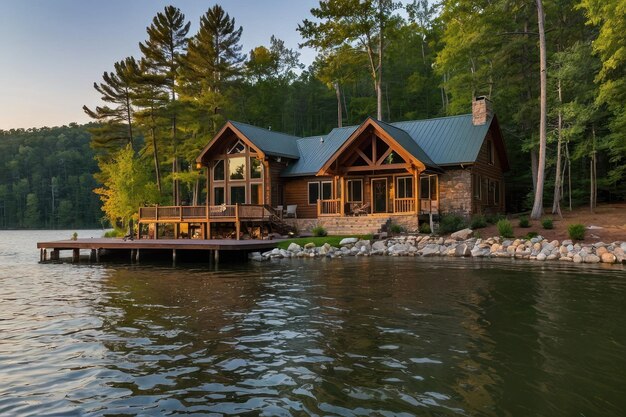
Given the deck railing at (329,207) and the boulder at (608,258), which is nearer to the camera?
A: the boulder at (608,258)

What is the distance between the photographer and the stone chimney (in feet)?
84.1

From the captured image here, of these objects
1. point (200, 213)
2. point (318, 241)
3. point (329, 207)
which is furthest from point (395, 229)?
point (200, 213)

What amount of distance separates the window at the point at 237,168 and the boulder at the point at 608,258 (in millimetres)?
18671

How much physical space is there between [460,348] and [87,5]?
76.3 ft

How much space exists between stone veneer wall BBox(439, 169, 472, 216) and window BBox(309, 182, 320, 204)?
7.06 meters

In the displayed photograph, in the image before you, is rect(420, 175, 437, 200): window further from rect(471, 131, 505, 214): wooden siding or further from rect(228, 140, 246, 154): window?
rect(228, 140, 246, 154): window

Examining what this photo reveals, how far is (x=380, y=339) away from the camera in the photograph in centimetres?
693

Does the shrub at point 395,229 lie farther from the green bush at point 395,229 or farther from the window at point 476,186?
the window at point 476,186

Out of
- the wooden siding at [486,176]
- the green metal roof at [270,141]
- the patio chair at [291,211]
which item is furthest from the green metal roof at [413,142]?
the patio chair at [291,211]

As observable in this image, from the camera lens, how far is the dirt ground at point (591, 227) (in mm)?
18422

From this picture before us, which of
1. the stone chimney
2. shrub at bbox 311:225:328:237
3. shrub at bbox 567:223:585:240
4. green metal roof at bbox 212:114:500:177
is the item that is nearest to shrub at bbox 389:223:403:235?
shrub at bbox 311:225:328:237

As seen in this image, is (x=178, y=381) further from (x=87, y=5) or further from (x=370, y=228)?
(x=87, y=5)

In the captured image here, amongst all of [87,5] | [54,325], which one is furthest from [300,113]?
[54,325]

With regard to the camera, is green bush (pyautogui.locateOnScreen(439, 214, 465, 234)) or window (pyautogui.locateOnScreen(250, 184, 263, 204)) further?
window (pyautogui.locateOnScreen(250, 184, 263, 204))
